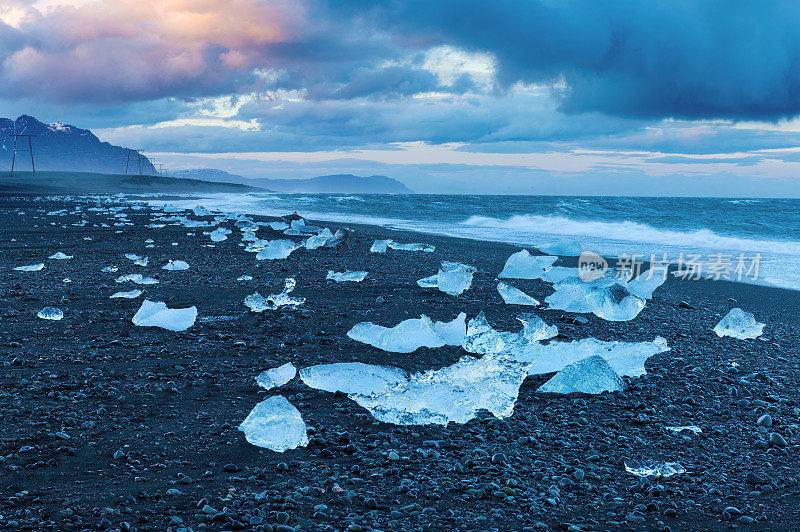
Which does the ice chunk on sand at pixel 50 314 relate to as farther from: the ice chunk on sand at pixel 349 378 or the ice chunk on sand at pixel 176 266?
the ice chunk on sand at pixel 176 266

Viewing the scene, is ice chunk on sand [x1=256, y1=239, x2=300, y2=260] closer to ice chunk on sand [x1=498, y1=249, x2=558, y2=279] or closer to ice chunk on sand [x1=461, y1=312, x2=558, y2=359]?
ice chunk on sand [x1=498, y1=249, x2=558, y2=279]

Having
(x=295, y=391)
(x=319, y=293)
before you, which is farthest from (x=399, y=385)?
(x=319, y=293)

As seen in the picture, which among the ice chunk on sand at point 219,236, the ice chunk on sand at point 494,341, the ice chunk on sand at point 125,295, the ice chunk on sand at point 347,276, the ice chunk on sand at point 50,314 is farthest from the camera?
the ice chunk on sand at point 219,236

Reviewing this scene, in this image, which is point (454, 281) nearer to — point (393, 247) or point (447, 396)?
point (447, 396)

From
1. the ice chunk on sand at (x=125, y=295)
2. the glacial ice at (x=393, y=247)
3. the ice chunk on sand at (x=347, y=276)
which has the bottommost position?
the ice chunk on sand at (x=125, y=295)

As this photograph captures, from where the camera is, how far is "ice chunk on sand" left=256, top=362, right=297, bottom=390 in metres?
2.99

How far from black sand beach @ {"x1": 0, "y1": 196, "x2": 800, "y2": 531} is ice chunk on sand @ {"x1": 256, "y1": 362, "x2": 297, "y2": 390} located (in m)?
0.05

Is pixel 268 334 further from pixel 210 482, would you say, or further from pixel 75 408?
pixel 210 482

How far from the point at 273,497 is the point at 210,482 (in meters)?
0.27

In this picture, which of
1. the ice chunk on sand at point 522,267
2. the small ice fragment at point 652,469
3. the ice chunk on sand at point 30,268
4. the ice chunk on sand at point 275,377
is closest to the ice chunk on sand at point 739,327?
the ice chunk on sand at point 522,267

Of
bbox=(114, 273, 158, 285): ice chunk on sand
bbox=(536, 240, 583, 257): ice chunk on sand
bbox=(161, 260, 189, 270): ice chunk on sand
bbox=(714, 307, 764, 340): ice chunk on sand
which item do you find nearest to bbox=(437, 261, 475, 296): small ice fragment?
bbox=(714, 307, 764, 340): ice chunk on sand

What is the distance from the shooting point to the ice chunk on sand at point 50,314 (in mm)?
4168

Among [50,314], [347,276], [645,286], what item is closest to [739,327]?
[645,286]

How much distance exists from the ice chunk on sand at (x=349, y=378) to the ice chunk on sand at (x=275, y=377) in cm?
9
